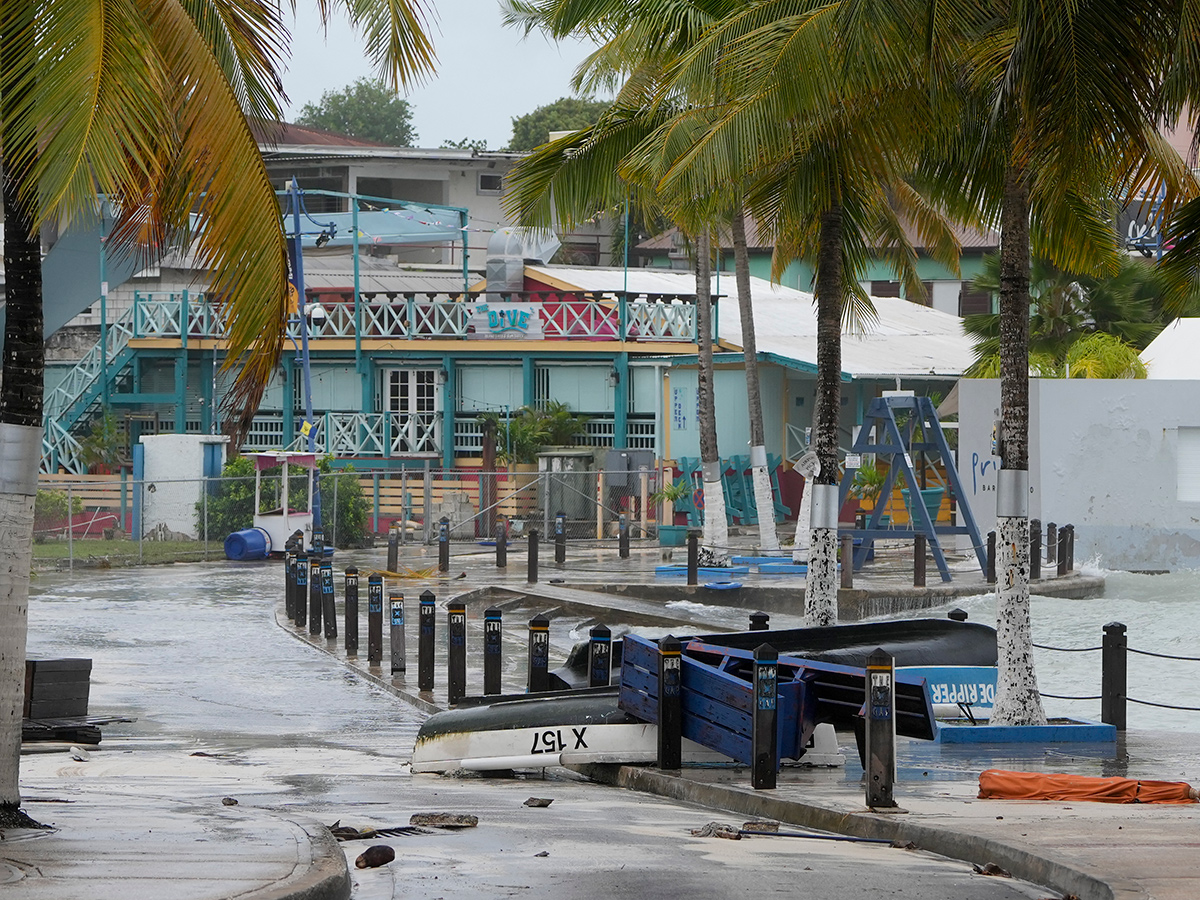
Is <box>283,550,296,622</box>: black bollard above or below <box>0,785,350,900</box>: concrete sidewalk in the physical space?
above

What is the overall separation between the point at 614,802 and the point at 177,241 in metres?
4.63

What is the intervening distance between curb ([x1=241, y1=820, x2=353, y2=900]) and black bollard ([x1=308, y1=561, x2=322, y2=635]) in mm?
12419

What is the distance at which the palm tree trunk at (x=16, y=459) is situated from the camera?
306 inches

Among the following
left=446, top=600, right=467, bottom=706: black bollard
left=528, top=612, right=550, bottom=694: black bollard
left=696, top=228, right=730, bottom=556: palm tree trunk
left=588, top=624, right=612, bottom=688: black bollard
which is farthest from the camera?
left=696, top=228, right=730, bottom=556: palm tree trunk

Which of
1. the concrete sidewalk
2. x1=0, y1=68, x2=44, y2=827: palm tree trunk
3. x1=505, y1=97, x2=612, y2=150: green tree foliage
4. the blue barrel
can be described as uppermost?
x1=505, y1=97, x2=612, y2=150: green tree foliage

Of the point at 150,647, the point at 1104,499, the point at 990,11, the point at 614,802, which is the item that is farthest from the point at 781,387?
the point at 614,802

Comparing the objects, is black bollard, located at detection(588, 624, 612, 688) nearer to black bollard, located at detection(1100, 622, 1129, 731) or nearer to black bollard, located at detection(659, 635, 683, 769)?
black bollard, located at detection(659, 635, 683, 769)

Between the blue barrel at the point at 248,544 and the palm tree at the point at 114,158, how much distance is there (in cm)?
2272

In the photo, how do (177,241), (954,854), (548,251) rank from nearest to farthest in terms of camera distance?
(954,854) → (177,241) → (548,251)

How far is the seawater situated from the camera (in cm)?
1719

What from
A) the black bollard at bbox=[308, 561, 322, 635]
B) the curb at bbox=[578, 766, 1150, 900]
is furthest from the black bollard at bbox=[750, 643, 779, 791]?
the black bollard at bbox=[308, 561, 322, 635]

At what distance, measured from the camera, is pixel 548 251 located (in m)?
44.9

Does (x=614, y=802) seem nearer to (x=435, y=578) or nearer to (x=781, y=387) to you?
(x=435, y=578)

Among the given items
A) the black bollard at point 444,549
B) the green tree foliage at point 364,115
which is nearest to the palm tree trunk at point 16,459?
the black bollard at point 444,549
